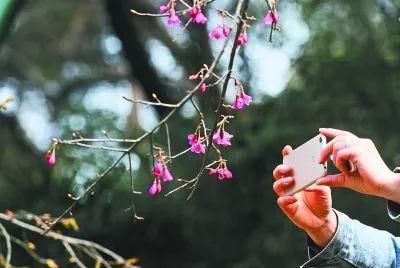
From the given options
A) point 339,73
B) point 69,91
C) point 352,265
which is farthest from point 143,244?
point 352,265

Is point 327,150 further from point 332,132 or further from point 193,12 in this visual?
point 193,12

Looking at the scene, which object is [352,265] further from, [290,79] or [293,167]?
[290,79]

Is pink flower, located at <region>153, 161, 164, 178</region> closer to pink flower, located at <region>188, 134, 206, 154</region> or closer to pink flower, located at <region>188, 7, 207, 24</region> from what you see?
pink flower, located at <region>188, 134, 206, 154</region>

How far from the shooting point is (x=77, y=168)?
8.97ft

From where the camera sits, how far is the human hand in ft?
2.40

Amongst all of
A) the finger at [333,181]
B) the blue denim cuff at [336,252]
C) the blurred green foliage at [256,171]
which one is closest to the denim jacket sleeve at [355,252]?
the blue denim cuff at [336,252]

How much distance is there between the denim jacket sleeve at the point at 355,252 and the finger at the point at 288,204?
5 cm

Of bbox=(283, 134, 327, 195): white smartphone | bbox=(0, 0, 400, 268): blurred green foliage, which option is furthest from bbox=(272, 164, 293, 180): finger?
bbox=(0, 0, 400, 268): blurred green foliage

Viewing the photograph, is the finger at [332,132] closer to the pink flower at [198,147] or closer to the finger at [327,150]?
the finger at [327,150]

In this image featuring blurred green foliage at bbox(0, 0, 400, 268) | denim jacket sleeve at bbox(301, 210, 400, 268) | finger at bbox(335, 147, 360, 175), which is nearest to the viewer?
finger at bbox(335, 147, 360, 175)

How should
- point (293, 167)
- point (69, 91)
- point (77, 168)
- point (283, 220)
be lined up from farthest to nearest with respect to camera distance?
1. point (69, 91)
2. point (77, 168)
3. point (283, 220)
4. point (293, 167)

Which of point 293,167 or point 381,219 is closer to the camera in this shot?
point 293,167

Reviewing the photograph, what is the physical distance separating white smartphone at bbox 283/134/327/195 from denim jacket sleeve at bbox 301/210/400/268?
76mm

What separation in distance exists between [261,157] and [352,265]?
1.81 m
